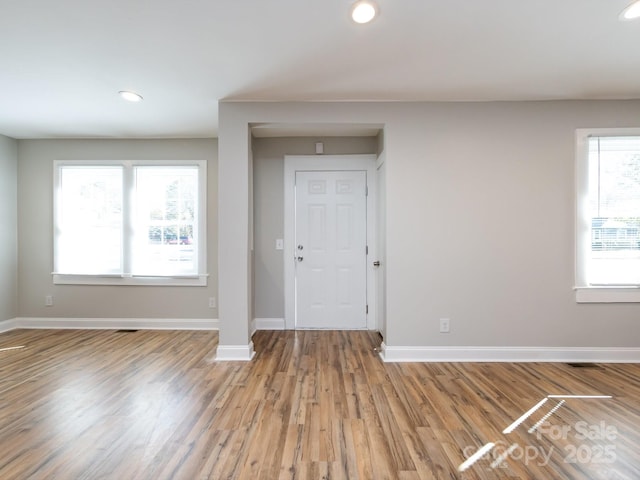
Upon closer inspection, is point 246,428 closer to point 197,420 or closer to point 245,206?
point 197,420

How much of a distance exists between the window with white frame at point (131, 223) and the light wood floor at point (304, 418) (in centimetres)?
120

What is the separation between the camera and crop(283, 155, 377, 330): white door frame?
13.0ft

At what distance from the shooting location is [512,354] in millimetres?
3020

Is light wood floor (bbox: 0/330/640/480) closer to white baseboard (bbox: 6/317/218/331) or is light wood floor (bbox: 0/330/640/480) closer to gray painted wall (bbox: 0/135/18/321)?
white baseboard (bbox: 6/317/218/331)

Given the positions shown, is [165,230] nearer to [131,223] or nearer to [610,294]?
[131,223]

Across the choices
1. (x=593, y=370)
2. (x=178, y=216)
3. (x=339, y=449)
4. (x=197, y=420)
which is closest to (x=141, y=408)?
(x=197, y=420)

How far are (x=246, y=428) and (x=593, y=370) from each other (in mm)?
2978

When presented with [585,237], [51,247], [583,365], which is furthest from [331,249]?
[51,247]

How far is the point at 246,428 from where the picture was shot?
1.95 m

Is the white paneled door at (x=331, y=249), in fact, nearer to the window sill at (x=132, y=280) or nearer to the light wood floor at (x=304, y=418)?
the light wood floor at (x=304, y=418)

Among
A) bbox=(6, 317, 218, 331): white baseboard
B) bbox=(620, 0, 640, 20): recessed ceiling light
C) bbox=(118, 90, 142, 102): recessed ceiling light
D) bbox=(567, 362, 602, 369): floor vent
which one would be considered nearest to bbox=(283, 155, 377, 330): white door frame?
bbox=(6, 317, 218, 331): white baseboard

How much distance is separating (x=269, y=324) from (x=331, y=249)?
1.22m

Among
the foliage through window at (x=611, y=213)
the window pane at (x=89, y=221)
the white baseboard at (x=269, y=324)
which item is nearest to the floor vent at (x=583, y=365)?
the foliage through window at (x=611, y=213)

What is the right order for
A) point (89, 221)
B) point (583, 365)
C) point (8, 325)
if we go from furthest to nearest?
point (89, 221) < point (8, 325) < point (583, 365)
